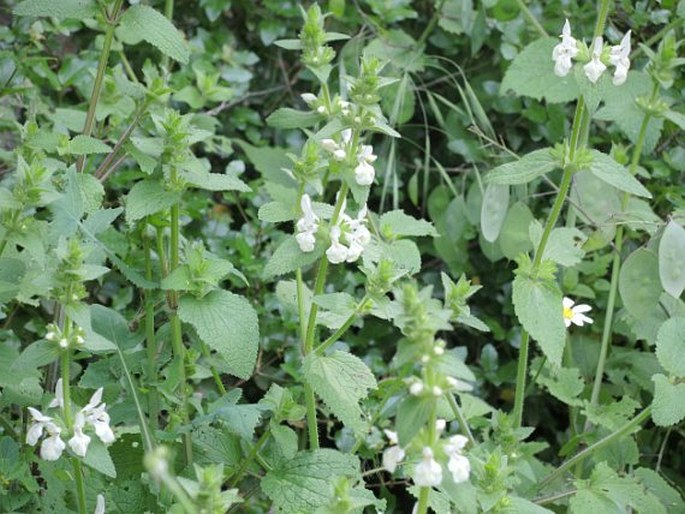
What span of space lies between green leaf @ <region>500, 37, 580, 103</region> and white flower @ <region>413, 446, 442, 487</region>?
52.3 inches

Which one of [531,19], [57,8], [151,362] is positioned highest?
[57,8]

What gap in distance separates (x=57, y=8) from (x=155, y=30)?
0.17 m

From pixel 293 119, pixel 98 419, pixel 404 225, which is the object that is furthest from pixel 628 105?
pixel 98 419

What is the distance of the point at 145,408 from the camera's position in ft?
5.44

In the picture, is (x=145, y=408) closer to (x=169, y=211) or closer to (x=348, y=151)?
(x=169, y=211)

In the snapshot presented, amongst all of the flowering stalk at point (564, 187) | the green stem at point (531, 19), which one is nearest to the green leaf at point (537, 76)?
the green stem at point (531, 19)

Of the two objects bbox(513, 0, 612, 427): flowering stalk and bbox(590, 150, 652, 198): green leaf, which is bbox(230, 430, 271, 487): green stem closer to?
bbox(513, 0, 612, 427): flowering stalk

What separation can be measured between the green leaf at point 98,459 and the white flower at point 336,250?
41 centimetres

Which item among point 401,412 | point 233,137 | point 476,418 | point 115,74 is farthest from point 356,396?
point 233,137

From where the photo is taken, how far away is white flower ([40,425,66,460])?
4.36 ft

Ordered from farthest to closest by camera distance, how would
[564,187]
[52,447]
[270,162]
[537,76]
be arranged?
[270,162] < [537,76] < [564,187] < [52,447]

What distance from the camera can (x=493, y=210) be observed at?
2.04 meters

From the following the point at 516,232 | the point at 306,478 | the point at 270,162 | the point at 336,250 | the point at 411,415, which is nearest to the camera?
the point at 411,415

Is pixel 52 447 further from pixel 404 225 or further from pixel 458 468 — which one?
pixel 404 225
